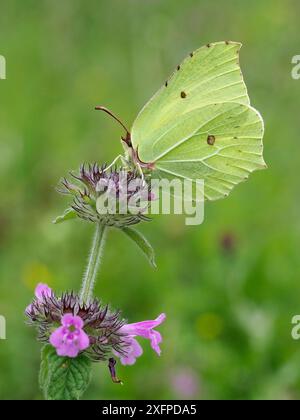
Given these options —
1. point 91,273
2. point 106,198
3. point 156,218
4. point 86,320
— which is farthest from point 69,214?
point 156,218

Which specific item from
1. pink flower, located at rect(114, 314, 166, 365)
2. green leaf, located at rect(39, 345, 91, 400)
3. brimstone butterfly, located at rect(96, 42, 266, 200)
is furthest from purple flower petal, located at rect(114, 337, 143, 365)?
brimstone butterfly, located at rect(96, 42, 266, 200)

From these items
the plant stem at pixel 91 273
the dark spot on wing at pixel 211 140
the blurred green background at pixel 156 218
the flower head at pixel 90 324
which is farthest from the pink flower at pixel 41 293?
the blurred green background at pixel 156 218

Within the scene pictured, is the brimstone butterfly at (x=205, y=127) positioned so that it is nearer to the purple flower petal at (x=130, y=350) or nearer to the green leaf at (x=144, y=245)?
the green leaf at (x=144, y=245)
